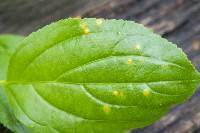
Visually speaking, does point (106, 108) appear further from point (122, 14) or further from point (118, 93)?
point (122, 14)

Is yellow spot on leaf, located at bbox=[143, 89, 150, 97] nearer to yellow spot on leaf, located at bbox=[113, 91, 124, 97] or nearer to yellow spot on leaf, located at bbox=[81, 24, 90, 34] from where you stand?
yellow spot on leaf, located at bbox=[113, 91, 124, 97]

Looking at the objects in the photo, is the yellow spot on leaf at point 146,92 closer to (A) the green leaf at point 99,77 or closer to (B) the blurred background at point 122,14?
(A) the green leaf at point 99,77

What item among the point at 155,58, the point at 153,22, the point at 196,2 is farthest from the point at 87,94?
the point at 196,2

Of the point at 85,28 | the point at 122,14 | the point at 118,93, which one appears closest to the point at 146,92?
the point at 118,93

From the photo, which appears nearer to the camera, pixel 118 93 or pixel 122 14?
pixel 118 93

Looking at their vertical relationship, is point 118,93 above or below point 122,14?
below

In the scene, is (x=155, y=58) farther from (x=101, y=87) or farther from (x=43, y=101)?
(x=43, y=101)
